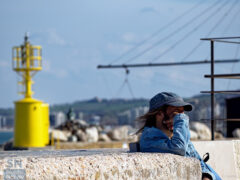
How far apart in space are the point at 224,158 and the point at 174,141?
260cm

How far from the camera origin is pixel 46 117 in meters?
32.3

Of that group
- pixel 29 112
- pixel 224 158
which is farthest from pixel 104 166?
pixel 29 112

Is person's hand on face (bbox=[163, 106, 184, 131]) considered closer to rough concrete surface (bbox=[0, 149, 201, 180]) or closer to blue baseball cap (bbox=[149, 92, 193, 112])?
blue baseball cap (bbox=[149, 92, 193, 112])

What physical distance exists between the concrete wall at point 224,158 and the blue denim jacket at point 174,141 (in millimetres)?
1944

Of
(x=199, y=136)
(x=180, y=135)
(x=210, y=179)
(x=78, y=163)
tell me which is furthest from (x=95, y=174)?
(x=199, y=136)

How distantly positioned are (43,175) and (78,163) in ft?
0.95

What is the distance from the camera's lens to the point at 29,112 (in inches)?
1228

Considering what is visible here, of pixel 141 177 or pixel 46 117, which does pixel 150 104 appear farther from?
pixel 46 117

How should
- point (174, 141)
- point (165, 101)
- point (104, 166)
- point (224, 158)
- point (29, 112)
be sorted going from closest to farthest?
point (104, 166), point (174, 141), point (165, 101), point (224, 158), point (29, 112)

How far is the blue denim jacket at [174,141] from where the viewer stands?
4895 millimetres

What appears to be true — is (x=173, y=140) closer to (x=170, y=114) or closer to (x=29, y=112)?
(x=170, y=114)

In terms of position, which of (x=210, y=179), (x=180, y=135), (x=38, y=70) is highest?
(x=38, y=70)

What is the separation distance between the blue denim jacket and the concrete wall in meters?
1.94

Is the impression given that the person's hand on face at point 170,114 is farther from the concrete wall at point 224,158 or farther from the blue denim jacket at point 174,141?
the concrete wall at point 224,158
